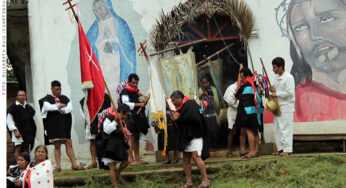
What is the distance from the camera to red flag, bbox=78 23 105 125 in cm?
750

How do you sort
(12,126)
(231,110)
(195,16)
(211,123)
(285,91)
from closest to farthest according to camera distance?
(285,91)
(12,126)
(231,110)
(211,123)
(195,16)

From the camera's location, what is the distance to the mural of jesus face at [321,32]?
957 centimetres

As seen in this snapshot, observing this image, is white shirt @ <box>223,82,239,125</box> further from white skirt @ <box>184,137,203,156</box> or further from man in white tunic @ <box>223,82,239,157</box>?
white skirt @ <box>184,137,203,156</box>

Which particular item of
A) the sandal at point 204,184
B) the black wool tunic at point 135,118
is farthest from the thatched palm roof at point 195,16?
the sandal at point 204,184

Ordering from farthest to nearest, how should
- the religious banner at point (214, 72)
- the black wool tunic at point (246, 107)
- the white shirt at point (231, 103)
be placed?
the religious banner at point (214, 72)
the white shirt at point (231, 103)
the black wool tunic at point (246, 107)

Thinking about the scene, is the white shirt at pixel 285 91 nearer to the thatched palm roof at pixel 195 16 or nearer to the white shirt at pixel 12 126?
the thatched palm roof at pixel 195 16

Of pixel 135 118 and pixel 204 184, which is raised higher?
pixel 135 118

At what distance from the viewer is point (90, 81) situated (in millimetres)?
7484

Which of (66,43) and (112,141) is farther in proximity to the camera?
(66,43)

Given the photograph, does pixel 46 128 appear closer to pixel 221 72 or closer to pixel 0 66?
pixel 221 72

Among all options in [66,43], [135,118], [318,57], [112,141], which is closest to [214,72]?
[318,57]

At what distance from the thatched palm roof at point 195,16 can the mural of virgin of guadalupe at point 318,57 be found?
3.22 feet

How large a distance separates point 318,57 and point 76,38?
5.64 metres

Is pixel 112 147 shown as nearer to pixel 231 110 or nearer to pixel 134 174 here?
pixel 134 174
